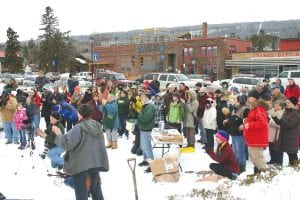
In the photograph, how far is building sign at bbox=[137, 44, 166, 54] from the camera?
184 ft

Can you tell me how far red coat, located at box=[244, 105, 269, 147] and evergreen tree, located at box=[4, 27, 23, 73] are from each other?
66108 mm

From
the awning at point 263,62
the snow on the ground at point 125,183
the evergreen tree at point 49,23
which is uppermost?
the evergreen tree at point 49,23

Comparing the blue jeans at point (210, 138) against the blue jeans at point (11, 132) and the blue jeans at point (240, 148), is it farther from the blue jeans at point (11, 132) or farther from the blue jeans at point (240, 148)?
the blue jeans at point (11, 132)

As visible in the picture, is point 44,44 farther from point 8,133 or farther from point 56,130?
point 56,130

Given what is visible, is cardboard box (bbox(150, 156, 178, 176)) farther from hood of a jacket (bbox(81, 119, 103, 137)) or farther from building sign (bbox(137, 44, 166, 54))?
building sign (bbox(137, 44, 166, 54))

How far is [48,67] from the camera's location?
230 feet

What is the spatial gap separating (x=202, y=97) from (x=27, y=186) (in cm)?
574

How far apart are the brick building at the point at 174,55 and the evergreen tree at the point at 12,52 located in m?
14.9

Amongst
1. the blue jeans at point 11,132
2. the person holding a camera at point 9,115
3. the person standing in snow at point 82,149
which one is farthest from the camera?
the blue jeans at point 11,132

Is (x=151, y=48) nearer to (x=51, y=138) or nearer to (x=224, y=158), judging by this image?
(x=51, y=138)

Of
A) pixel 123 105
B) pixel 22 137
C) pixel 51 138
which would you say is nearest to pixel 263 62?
pixel 123 105

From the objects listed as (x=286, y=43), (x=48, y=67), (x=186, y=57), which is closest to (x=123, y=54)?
(x=186, y=57)

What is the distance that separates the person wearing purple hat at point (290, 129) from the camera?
357 inches

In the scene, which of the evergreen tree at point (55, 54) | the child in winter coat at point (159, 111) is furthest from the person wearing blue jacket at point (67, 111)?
the evergreen tree at point (55, 54)
